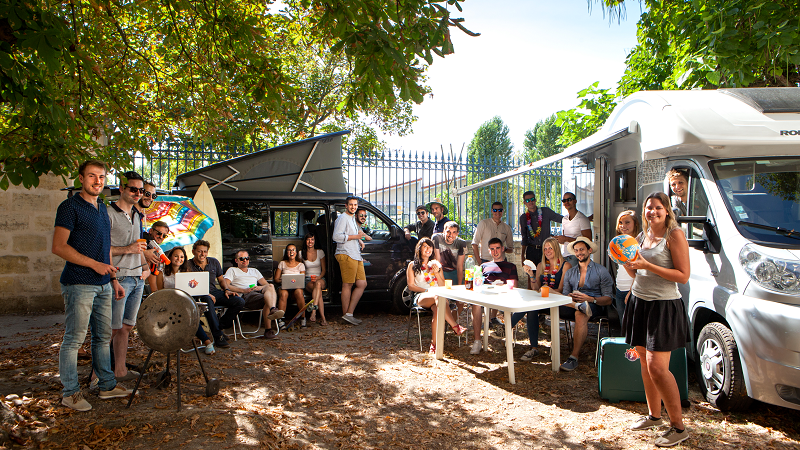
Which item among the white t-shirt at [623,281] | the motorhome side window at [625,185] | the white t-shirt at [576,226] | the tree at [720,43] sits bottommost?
the white t-shirt at [623,281]

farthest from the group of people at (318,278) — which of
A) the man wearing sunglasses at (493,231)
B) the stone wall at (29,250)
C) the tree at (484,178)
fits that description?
the stone wall at (29,250)

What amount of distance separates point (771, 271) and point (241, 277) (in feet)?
19.3

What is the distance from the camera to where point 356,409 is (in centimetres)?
430

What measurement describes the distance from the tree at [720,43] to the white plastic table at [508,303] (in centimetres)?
367

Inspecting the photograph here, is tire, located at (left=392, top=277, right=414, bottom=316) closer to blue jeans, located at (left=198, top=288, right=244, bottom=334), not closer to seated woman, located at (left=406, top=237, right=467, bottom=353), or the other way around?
seated woman, located at (left=406, top=237, right=467, bottom=353)

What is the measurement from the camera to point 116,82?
22.4 feet

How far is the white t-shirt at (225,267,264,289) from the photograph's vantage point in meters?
6.96

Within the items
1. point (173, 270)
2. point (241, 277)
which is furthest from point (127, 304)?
point (241, 277)

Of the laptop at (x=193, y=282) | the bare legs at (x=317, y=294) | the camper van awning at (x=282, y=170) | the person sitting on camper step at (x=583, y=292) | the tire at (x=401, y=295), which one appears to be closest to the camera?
the person sitting on camper step at (x=583, y=292)

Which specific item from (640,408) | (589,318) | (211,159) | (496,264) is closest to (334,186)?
(211,159)

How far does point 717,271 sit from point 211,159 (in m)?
7.94

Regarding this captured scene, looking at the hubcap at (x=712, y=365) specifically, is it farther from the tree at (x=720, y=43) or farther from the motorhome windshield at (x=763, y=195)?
the tree at (x=720, y=43)

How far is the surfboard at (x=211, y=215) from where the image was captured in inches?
279

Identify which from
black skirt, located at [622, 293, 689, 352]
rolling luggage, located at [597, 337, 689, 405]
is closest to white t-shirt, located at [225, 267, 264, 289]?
rolling luggage, located at [597, 337, 689, 405]
